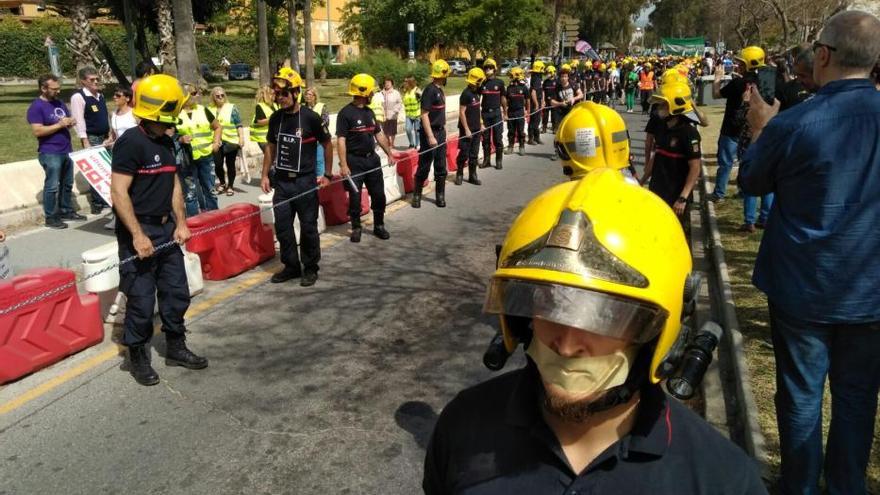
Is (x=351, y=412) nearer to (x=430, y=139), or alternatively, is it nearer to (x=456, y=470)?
(x=456, y=470)

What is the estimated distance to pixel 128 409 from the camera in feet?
14.1

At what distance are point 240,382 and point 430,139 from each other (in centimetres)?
584

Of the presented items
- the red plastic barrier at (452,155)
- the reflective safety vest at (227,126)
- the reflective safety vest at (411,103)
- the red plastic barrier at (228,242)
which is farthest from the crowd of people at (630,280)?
the reflective safety vest at (411,103)

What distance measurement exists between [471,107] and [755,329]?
730 centimetres

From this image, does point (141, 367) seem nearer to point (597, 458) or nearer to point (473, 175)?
point (597, 458)

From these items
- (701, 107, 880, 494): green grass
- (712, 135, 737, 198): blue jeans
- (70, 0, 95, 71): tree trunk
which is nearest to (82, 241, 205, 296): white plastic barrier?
(701, 107, 880, 494): green grass

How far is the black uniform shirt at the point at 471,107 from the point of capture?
11.4 m

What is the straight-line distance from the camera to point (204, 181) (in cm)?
929

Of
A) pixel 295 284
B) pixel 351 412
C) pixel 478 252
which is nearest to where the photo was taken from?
pixel 351 412

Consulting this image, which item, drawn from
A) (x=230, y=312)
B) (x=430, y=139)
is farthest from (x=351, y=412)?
(x=430, y=139)

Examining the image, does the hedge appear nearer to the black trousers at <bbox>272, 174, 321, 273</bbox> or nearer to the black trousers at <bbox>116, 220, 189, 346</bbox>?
the black trousers at <bbox>272, 174, 321, 273</bbox>

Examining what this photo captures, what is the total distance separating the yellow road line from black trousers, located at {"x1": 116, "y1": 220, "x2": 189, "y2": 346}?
0.54 metres

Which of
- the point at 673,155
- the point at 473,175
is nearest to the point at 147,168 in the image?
the point at 673,155

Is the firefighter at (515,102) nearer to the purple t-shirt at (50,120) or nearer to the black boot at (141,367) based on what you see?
the purple t-shirt at (50,120)
